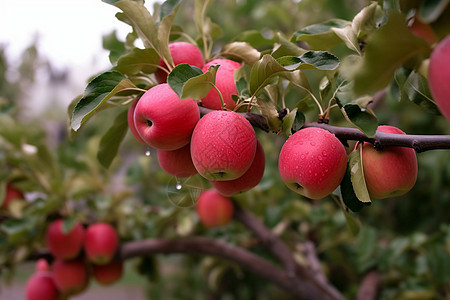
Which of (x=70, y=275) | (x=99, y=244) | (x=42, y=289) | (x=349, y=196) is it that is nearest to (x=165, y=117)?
(x=349, y=196)

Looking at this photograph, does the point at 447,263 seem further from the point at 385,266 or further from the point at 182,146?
the point at 182,146

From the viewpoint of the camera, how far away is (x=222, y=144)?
18.0 inches

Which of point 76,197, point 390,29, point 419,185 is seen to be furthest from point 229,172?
point 419,185

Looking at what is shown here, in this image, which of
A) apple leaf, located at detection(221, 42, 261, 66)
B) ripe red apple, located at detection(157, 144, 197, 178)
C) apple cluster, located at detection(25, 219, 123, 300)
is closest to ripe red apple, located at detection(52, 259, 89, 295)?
apple cluster, located at detection(25, 219, 123, 300)

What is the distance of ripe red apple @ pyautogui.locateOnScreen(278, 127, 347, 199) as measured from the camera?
45 cm

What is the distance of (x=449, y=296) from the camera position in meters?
1.14

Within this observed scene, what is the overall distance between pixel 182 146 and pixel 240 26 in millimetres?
1794

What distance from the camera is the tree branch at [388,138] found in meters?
0.41

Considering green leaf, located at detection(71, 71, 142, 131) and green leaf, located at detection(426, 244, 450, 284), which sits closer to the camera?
green leaf, located at detection(71, 71, 142, 131)

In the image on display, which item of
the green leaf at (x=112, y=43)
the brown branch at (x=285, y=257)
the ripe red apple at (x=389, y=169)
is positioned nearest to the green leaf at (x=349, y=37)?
the ripe red apple at (x=389, y=169)

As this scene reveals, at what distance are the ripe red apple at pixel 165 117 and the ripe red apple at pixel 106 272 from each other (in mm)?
890

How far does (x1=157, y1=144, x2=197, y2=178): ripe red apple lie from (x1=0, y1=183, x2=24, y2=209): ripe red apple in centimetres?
89

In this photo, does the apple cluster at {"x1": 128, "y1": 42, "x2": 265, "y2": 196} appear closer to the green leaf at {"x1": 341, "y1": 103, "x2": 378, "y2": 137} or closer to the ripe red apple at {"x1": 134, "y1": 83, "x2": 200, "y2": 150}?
the ripe red apple at {"x1": 134, "y1": 83, "x2": 200, "y2": 150}

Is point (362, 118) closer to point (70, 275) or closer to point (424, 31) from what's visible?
point (424, 31)
